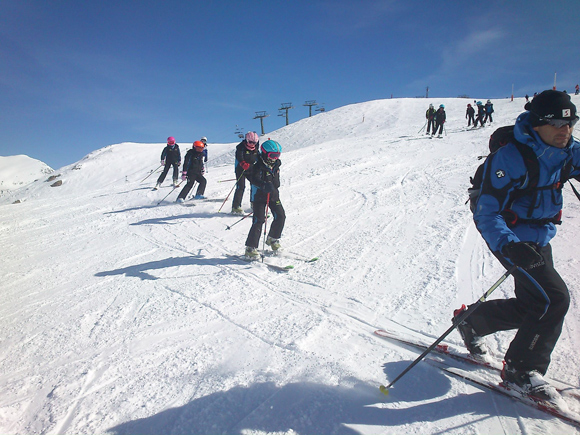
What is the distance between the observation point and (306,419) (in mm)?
2344

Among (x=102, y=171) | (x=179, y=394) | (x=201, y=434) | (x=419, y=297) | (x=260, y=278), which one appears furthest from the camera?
→ (x=102, y=171)

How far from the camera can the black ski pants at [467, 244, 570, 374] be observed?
2.24 m

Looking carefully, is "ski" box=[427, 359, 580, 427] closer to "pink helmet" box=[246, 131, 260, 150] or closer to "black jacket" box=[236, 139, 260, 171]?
"black jacket" box=[236, 139, 260, 171]

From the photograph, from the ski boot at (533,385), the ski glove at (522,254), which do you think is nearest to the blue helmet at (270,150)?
the ski glove at (522,254)

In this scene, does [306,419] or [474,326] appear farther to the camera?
[474,326]

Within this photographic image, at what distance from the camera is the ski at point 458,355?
2.53 metres

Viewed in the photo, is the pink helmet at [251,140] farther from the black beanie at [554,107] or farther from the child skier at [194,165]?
the black beanie at [554,107]

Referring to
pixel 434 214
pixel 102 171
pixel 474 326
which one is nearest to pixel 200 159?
pixel 434 214

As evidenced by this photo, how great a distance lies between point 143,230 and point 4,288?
301 centimetres

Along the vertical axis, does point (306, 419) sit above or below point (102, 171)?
below

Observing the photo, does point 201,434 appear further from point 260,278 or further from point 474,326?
point 260,278

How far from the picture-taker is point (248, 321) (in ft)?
12.3

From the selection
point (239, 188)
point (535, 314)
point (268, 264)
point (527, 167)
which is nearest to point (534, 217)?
point (527, 167)

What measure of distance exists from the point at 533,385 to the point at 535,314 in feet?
1.74
